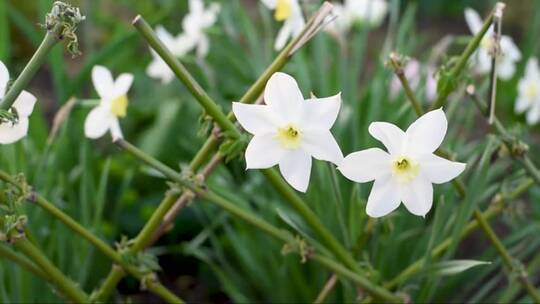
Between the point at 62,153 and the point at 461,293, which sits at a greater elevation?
the point at 62,153

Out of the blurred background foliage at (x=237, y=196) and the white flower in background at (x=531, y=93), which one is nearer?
the blurred background foliage at (x=237, y=196)

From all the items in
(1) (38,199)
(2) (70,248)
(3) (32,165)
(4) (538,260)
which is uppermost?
(3) (32,165)

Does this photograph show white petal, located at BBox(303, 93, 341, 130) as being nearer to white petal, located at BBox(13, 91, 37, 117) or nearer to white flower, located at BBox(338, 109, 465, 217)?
white flower, located at BBox(338, 109, 465, 217)

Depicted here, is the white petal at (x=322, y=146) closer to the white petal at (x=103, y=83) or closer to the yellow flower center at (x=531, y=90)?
the white petal at (x=103, y=83)

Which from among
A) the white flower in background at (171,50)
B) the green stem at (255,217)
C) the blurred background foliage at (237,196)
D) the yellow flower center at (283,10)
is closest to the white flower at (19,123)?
the green stem at (255,217)

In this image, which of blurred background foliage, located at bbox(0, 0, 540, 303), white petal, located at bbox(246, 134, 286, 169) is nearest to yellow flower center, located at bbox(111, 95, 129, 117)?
blurred background foliage, located at bbox(0, 0, 540, 303)

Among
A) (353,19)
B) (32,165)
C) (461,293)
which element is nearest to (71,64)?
(353,19)

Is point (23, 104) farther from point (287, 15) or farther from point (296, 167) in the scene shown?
point (287, 15)

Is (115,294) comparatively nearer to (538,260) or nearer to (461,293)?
(461,293)
